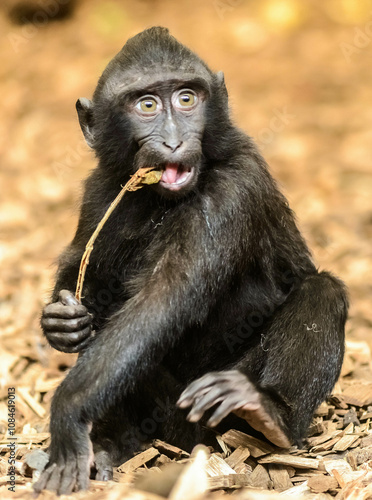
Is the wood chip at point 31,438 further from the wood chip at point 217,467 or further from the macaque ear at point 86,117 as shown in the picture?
the macaque ear at point 86,117

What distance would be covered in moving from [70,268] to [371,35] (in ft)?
28.1

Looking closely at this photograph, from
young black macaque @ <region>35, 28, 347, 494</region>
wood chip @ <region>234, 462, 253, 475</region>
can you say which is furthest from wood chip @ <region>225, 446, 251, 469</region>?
young black macaque @ <region>35, 28, 347, 494</region>

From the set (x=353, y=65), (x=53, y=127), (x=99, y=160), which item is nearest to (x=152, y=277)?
(x=99, y=160)

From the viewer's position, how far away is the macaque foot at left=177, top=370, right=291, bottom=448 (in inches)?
182

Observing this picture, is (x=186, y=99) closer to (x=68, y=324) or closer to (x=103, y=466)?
(x=68, y=324)

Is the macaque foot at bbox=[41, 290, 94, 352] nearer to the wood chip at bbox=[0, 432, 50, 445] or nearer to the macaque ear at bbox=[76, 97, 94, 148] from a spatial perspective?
the wood chip at bbox=[0, 432, 50, 445]

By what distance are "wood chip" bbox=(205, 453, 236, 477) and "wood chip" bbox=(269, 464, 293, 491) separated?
0.30m

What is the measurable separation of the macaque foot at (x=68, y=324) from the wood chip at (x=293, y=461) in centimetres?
141

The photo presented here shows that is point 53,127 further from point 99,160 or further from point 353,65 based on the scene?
point 99,160

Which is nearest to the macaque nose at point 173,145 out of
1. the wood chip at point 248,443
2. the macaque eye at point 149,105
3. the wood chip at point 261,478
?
the macaque eye at point 149,105

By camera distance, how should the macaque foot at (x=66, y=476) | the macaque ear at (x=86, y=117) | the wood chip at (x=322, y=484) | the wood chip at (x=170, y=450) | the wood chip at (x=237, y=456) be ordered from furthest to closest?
the macaque ear at (x=86, y=117)
the wood chip at (x=170, y=450)
the wood chip at (x=237, y=456)
the wood chip at (x=322, y=484)
the macaque foot at (x=66, y=476)

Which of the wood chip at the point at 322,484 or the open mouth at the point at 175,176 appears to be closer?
the wood chip at the point at 322,484

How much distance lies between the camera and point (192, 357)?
18.1ft

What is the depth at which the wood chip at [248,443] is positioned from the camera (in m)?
5.08
